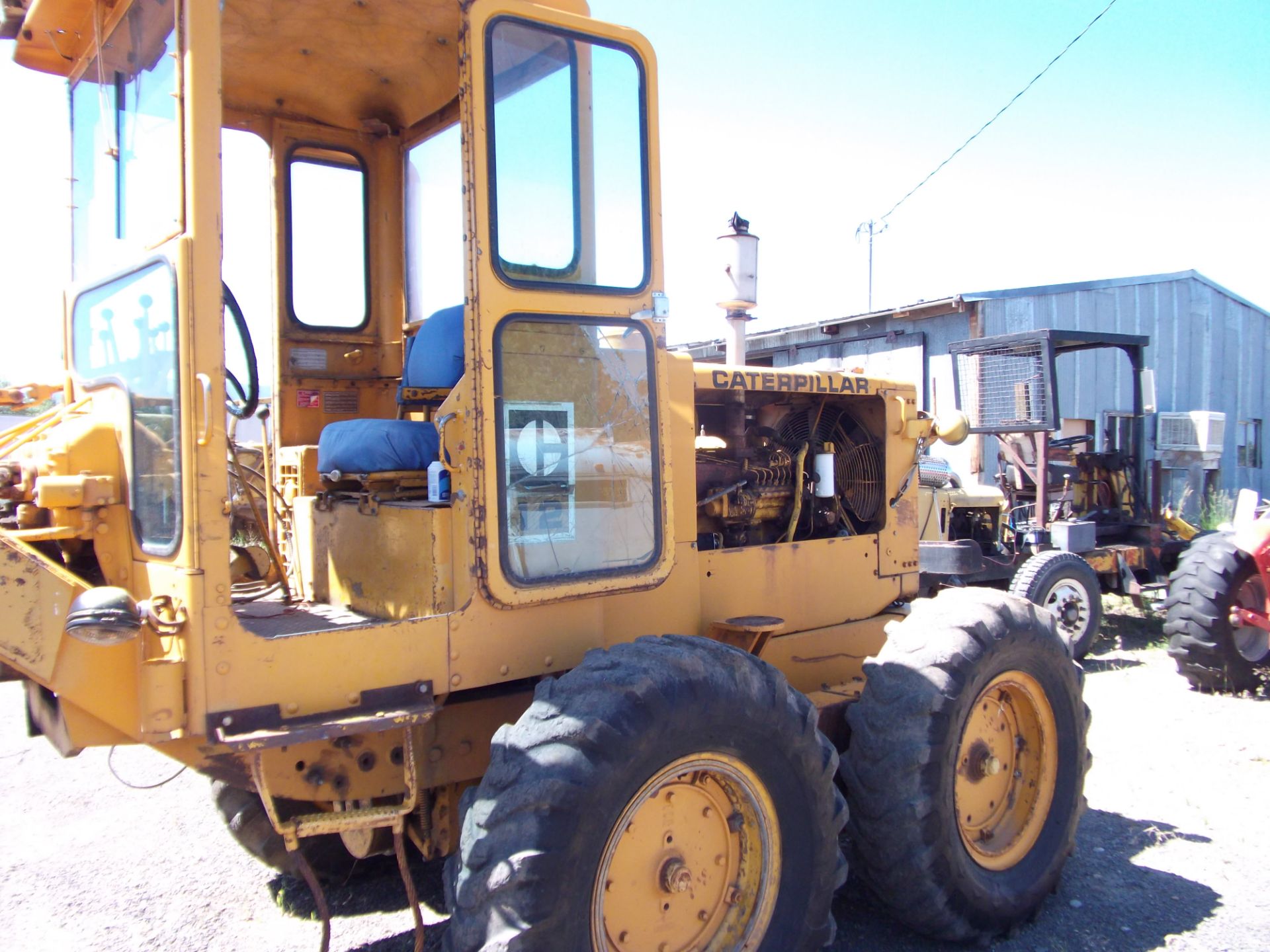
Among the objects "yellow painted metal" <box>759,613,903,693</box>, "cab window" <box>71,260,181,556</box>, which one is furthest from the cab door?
"yellow painted metal" <box>759,613,903,693</box>

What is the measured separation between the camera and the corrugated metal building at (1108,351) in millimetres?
14953

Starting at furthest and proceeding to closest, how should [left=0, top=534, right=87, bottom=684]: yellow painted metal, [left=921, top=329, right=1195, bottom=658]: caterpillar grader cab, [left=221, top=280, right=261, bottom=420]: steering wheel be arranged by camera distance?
[left=921, top=329, right=1195, bottom=658]: caterpillar grader cab, [left=221, top=280, right=261, bottom=420]: steering wheel, [left=0, top=534, right=87, bottom=684]: yellow painted metal

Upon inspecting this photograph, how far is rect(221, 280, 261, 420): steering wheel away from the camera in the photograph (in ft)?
10.4

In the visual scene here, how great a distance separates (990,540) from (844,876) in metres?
7.52

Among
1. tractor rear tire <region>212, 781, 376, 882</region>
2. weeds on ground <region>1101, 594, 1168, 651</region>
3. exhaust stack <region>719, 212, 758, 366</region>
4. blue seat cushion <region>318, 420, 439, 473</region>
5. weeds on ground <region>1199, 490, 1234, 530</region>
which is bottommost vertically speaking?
weeds on ground <region>1101, 594, 1168, 651</region>

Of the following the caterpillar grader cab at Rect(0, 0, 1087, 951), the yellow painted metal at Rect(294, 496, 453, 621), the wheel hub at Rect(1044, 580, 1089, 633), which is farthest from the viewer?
the wheel hub at Rect(1044, 580, 1089, 633)

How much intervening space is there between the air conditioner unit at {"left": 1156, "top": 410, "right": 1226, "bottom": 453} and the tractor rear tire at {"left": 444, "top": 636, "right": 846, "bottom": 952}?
50.0ft

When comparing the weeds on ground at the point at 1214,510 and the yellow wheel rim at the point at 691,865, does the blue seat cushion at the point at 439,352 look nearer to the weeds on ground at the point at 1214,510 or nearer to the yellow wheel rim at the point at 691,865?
the yellow wheel rim at the point at 691,865

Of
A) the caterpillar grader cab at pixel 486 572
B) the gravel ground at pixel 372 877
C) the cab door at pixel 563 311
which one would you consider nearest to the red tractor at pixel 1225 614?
the gravel ground at pixel 372 877

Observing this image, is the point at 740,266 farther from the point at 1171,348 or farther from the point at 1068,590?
the point at 1171,348

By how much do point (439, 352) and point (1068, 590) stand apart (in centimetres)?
709

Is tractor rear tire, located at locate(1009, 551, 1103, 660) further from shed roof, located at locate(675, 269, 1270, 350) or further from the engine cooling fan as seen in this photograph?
shed roof, located at locate(675, 269, 1270, 350)

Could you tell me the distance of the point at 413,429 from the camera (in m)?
3.37

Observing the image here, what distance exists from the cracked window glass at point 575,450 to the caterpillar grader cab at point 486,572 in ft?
0.04
